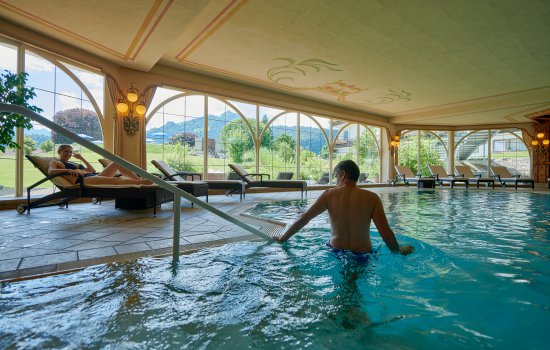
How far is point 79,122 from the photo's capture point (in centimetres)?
628

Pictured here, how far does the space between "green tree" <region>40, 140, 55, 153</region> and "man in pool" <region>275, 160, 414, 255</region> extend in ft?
20.5

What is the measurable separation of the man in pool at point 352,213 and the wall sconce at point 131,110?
5784mm

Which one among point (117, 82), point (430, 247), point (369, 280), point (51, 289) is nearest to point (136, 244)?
point (51, 289)

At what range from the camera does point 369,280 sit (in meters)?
1.97

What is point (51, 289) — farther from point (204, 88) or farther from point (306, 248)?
point (204, 88)

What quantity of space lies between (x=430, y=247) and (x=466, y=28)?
176 inches

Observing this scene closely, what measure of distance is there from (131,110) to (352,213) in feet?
20.7

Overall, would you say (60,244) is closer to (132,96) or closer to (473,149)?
(132,96)

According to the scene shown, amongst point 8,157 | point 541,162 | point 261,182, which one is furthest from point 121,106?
point 541,162

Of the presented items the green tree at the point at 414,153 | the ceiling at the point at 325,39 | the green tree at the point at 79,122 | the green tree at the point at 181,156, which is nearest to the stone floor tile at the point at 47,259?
the ceiling at the point at 325,39

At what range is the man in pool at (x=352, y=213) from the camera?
209 centimetres

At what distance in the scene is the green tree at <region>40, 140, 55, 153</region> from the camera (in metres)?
6.08

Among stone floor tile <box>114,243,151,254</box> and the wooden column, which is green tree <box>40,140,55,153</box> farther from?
the wooden column

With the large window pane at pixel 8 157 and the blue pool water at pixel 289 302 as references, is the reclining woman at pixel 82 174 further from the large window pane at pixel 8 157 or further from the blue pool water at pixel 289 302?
the blue pool water at pixel 289 302
